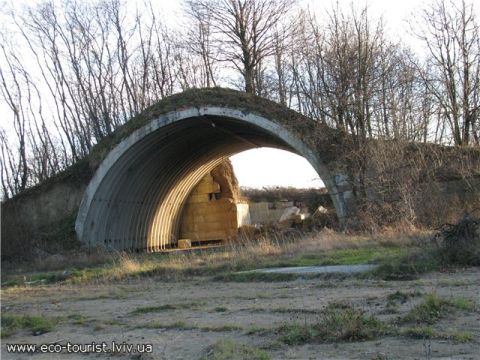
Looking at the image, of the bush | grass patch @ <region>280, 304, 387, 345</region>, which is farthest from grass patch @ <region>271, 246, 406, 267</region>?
grass patch @ <region>280, 304, 387, 345</region>

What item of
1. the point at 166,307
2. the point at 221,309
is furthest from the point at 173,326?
the point at 166,307

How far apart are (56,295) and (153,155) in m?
11.3

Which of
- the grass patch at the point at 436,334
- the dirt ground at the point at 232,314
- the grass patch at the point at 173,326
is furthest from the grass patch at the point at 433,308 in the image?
the grass patch at the point at 173,326

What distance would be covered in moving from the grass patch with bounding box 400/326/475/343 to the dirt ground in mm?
80

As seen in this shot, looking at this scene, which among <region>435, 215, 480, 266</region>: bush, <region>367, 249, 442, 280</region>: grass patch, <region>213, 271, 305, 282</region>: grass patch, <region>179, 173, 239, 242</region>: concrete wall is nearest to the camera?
<region>367, 249, 442, 280</region>: grass patch

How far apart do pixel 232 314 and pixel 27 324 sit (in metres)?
2.67

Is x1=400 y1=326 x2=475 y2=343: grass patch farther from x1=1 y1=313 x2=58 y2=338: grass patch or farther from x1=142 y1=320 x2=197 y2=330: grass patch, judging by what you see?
x1=1 y1=313 x2=58 y2=338: grass patch

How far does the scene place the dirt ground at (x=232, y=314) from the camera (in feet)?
15.2

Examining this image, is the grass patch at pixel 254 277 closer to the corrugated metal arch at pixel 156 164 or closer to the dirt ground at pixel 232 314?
the dirt ground at pixel 232 314

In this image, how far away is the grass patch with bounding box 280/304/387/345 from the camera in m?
4.89

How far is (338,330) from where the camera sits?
4.99 m

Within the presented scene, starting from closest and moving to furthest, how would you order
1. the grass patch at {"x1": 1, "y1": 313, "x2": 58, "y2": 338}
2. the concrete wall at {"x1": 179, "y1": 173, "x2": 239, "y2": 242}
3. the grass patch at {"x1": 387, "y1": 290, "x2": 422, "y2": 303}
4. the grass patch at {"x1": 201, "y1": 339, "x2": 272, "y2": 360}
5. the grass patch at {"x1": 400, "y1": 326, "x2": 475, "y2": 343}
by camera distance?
the grass patch at {"x1": 201, "y1": 339, "x2": 272, "y2": 360} → the grass patch at {"x1": 400, "y1": 326, "x2": 475, "y2": 343} → the grass patch at {"x1": 387, "y1": 290, "x2": 422, "y2": 303} → the grass patch at {"x1": 1, "y1": 313, "x2": 58, "y2": 338} → the concrete wall at {"x1": 179, "y1": 173, "x2": 239, "y2": 242}

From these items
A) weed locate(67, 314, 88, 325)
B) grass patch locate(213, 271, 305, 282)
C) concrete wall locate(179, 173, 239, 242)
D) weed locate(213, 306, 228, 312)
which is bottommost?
weed locate(67, 314, 88, 325)

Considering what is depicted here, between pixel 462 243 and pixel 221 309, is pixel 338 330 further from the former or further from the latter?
pixel 462 243
